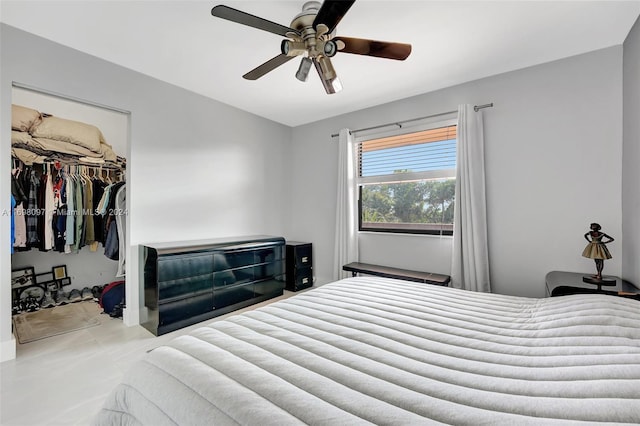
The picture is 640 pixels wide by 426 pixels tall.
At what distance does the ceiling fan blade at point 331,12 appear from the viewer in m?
1.39

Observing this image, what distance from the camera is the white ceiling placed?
1974 mm

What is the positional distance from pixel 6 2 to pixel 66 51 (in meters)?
0.52

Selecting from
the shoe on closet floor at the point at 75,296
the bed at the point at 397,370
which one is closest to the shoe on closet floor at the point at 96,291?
the shoe on closet floor at the point at 75,296

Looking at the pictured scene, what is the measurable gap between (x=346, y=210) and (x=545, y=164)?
7.32 ft

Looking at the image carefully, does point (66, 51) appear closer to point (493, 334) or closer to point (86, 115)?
point (86, 115)

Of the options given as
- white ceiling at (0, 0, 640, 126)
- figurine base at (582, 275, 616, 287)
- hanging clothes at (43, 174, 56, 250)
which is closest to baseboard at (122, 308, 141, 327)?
hanging clothes at (43, 174, 56, 250)

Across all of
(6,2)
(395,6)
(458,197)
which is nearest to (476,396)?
(395,6)

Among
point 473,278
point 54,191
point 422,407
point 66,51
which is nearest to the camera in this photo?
point 422,407

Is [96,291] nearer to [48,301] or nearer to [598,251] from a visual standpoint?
[48,301]

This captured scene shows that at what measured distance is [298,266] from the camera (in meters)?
4.14

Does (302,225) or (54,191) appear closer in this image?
(54,191)

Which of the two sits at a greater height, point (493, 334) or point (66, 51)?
point (66, 51)

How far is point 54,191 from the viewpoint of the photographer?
3.19 meters

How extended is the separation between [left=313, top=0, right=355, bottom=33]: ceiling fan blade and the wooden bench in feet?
8.34
